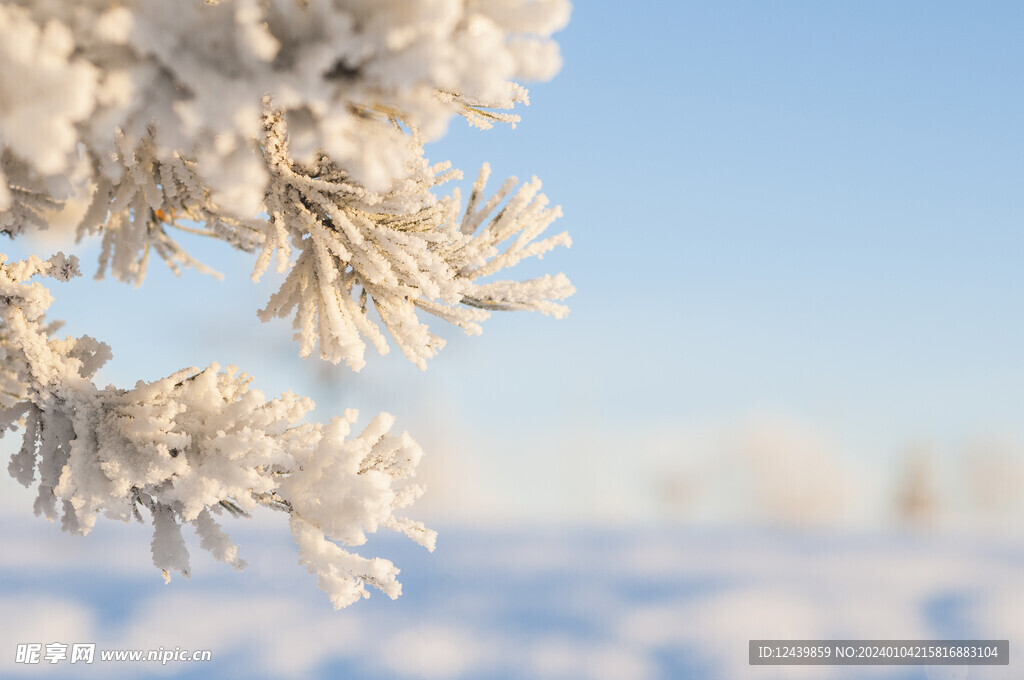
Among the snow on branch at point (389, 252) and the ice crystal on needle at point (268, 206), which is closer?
the ice crystal on needle at point (268, 206)

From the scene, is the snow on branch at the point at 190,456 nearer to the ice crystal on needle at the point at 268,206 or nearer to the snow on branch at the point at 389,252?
the ice crystal on needle at the point at 268,206

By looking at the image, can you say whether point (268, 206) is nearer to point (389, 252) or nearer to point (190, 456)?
point (389, 252)

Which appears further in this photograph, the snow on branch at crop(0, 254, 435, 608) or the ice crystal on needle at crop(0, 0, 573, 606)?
the snow on branch at crop(0, 254, 435, 608)

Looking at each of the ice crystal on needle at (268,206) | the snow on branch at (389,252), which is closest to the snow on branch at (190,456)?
the ice crystal on needle at (268,206)

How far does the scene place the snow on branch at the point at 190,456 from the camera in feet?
9.07

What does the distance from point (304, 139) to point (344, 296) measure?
1130 millimetres

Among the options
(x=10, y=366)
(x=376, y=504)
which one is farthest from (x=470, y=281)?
(x=10, y=366)

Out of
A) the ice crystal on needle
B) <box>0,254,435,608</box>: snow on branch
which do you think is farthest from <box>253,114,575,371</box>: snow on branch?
<box>0,254,435,608</box>: snow on branch

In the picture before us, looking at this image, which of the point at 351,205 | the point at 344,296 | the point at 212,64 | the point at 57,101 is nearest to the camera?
the point at 57,101

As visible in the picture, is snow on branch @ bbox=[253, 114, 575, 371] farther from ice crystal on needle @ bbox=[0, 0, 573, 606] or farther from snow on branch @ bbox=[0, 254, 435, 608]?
snow on branch @ bbox=[0, 254, 435, 608]

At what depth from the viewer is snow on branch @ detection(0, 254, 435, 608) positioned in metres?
2.76

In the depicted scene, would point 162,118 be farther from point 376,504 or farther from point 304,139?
point 376,504

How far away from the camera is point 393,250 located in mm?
2814

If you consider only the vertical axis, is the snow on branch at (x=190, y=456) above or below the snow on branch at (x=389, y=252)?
below
